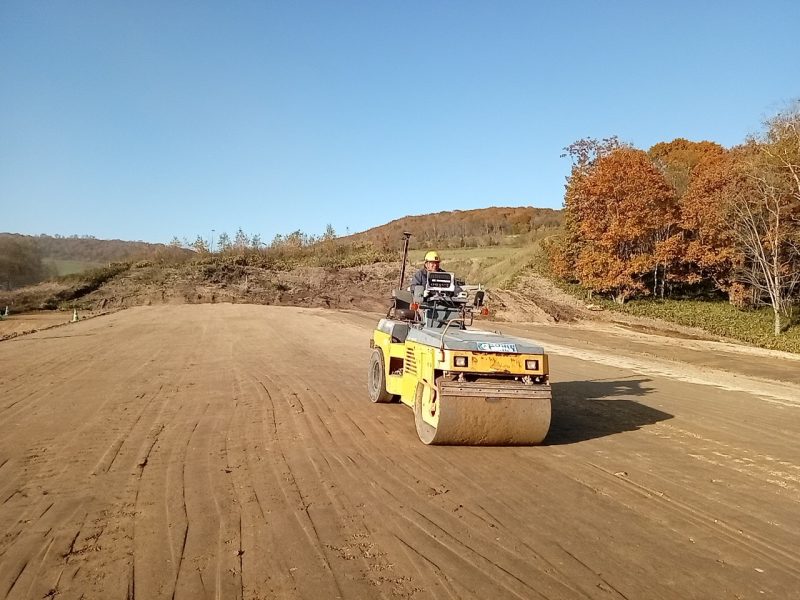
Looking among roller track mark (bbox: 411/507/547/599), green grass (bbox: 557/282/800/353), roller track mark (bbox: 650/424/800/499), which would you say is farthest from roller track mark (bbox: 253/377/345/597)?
green grass (bbox: 557/282/800/353)

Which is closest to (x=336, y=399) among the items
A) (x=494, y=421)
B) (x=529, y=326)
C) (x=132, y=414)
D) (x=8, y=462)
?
(x=132, y=414)

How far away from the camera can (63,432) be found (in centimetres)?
762

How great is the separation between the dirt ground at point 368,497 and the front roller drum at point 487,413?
19cm

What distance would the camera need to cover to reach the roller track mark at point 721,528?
440 centimetres

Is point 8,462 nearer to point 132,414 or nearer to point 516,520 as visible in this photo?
point 132,414

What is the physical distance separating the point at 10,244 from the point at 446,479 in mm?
48573

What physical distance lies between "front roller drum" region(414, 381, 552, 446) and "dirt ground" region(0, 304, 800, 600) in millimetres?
194

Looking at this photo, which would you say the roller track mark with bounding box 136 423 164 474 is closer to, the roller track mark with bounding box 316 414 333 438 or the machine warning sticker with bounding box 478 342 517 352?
the roller track mark with bounding box 316 414 333 438

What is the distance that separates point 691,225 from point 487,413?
28730 mm

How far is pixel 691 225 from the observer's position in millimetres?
31156

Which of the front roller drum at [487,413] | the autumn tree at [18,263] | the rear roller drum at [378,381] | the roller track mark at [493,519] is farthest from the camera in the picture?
the autumn tree at [18,263]

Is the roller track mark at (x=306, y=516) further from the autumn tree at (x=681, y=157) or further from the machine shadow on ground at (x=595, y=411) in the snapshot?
the autumn tree at (x=681, y=157)

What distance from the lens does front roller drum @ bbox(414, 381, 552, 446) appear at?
6.61 metres

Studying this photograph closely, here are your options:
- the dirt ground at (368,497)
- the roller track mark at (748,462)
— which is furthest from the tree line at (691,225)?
the roller track mark at (748,462)
